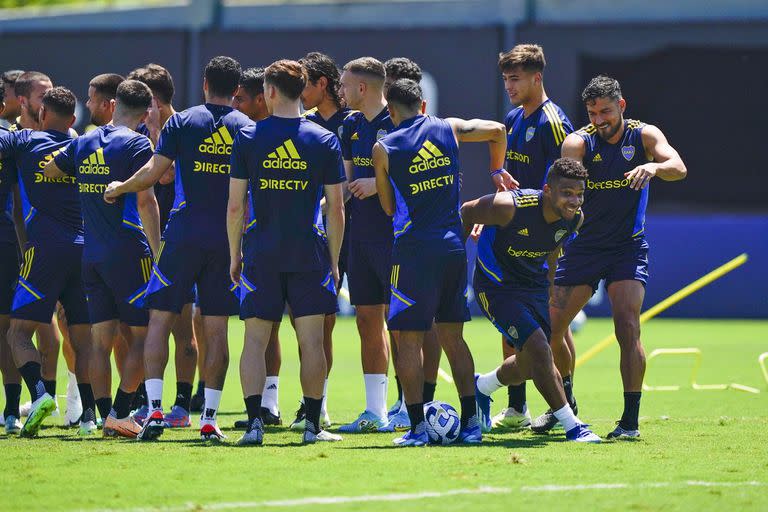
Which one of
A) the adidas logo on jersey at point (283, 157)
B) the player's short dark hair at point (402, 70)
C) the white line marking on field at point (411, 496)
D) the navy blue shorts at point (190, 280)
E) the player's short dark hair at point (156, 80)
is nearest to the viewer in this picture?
the white line marking on field at point (411, 496)

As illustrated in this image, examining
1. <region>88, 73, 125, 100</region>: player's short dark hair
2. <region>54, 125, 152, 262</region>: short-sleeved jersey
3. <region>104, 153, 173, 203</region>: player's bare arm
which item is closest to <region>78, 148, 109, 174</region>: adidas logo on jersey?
<region>54, 125, 152, 262</region>: short-sleeved jersey

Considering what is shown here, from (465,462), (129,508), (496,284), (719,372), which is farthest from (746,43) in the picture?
(129,508)

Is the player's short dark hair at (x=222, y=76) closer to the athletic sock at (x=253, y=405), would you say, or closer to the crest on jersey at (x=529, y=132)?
the athletic sock at (x=253, y=405)

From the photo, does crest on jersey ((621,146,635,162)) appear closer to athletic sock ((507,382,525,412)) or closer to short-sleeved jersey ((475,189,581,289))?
short-sleeved jersey ((475,189,581,289))

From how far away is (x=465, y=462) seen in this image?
8.02 metres

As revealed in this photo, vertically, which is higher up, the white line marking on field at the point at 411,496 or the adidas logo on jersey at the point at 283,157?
the adidas logo on jersey at the point at 283,157

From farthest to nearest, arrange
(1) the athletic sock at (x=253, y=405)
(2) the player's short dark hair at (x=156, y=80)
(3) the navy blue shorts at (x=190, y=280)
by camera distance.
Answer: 1. (2) the player's short dark hair at (x=156, y=80)
2. (3) the navy blue shorts at (x=190, y=280)
3. (1) the athletic sock at (x=253, y=405)

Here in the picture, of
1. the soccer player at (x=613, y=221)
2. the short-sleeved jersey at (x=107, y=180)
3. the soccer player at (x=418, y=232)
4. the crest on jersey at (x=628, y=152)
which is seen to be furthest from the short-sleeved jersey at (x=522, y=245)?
the short-sleeved jersey at (x=107, y=180)

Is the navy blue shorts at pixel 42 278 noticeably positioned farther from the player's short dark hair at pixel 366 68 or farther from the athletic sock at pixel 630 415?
A: the athletic sock at pixel 630 415

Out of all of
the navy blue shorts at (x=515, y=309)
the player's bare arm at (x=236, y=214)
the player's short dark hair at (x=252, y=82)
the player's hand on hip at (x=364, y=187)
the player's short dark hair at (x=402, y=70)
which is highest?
the player's short dark hair at (x=402, y=70)

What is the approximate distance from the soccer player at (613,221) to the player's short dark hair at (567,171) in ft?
2.12

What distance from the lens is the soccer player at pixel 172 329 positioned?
33.2ft

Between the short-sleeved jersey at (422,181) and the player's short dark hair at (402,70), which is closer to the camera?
the short-sleeved jersey at (422,181)

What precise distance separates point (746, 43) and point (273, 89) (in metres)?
14.4
